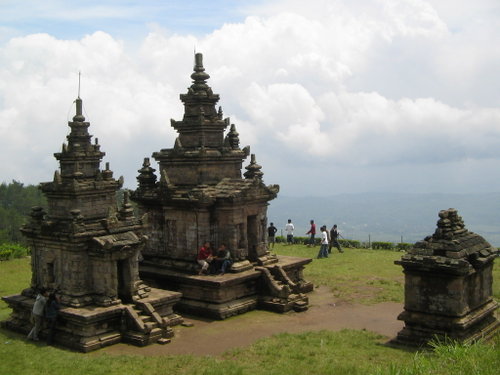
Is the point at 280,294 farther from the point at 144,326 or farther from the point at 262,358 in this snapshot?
the point at 144,326

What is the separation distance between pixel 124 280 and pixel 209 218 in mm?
4796

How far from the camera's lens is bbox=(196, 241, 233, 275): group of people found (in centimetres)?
2269

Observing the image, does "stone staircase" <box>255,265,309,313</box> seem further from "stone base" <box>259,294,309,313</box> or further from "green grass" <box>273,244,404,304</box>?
"green grass" <box>273,244,404,304</box>

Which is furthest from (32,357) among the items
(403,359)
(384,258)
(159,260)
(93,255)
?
(384,258)

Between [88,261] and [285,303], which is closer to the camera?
[88,261]

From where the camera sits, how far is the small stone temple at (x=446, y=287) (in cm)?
1708

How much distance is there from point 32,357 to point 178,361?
4307mm

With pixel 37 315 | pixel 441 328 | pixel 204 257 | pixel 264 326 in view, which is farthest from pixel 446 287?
pixel 37 315

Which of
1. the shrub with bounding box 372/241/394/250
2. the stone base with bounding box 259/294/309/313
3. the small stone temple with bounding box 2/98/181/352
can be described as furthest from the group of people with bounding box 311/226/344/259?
the small stone temple with bounding box 2/98/181/352

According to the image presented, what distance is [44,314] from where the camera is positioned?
18547 mm

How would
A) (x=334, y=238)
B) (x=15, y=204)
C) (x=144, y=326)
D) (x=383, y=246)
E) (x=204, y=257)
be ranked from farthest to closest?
1. (x=15, y=204)
2. (x=383, y=246)
3. (x=334, y=238)
4. (x=204, y=257)
5. (x=144, y=326)

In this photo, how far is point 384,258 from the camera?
3281 cm

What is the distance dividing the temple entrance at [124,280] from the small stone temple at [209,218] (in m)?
3.04

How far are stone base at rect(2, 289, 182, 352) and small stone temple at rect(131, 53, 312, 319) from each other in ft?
9.82
